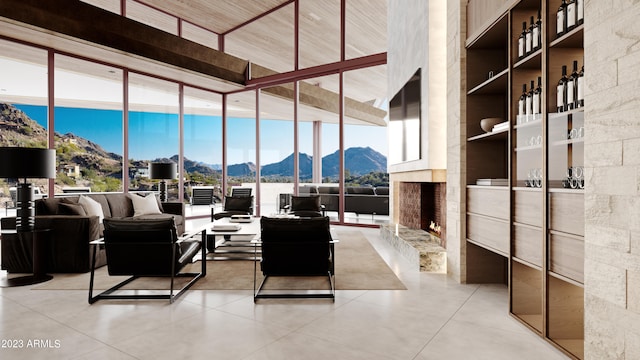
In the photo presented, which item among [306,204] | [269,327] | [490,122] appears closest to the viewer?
[269,327]

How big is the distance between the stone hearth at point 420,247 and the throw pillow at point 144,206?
3946mm

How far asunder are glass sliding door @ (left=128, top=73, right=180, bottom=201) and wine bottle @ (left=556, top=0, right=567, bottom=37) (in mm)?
8194

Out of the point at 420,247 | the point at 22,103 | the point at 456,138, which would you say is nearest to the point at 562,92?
the point at 456,138

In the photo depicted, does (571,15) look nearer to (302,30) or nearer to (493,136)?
(493,136)

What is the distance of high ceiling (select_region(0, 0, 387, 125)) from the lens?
7949 mm

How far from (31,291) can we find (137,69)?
19.0ft

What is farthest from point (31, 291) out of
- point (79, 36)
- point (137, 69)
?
point (137, 69)

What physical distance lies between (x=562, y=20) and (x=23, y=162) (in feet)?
16.1

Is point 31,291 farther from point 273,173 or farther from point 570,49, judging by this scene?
point 273,173

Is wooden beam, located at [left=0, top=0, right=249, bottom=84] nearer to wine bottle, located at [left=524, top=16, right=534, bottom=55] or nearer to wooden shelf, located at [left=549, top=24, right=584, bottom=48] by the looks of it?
wine bottle, located at [left=524, top=16, right=534, bottom=55]

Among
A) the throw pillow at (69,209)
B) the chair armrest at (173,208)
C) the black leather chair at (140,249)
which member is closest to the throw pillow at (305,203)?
the chair armrest at (173,208)

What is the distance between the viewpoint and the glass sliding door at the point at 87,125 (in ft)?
23.5

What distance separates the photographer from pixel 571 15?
2.29 metres

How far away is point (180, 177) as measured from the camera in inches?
363
